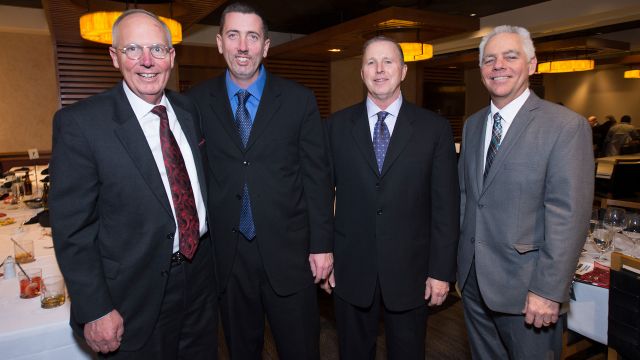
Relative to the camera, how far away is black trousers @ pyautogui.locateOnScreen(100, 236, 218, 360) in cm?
180

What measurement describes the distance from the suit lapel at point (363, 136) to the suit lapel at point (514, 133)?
21.2 inches

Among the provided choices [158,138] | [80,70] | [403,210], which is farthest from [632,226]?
[80,70]

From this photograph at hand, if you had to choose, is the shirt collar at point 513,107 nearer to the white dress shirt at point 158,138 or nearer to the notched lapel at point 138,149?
the white dress shirt at point 158,138

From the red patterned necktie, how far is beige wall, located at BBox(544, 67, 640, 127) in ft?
61.9

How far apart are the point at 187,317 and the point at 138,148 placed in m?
0.79

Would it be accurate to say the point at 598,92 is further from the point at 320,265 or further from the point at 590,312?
the point at 320,265

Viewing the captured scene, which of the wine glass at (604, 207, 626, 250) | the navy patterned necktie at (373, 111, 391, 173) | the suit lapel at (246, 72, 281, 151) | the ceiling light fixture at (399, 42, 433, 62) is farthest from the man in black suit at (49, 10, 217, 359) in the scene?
the ceiling light fixture at (399, 42, 433, 62)

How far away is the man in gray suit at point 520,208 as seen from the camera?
5.71 ft

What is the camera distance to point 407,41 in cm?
773

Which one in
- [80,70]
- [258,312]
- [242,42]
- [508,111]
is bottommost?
[258,312]

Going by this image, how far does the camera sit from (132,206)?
5.49 ft

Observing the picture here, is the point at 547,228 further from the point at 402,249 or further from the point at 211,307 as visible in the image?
the point at 211,307

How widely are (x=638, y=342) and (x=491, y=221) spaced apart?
767 mm

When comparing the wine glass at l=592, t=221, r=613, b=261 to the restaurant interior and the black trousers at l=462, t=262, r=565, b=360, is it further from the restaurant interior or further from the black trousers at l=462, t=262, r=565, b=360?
the black trousers at l=462, t=262, r=565, b=360
